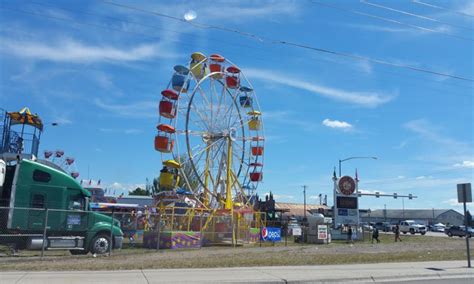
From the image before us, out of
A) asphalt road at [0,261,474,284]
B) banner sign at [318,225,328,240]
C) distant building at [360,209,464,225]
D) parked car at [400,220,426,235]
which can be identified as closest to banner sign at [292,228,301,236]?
banner sign at [318,225,328,240]

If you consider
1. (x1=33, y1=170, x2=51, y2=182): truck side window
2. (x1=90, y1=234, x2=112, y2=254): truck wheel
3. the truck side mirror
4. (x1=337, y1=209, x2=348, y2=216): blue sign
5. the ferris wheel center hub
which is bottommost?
(x1=90, y1=234, x2=112, y2=254): truck wheel

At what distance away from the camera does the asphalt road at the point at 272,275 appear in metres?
11.5

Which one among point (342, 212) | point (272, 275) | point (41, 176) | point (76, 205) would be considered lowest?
point (272, 275)

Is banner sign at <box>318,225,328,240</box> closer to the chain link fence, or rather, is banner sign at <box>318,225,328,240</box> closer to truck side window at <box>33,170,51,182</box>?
the chain link fence

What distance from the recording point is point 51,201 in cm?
1923

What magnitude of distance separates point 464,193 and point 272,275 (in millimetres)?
9194

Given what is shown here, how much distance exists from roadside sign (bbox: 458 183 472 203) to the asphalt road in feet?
9.61

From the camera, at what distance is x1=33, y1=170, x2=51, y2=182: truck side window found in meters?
19.0

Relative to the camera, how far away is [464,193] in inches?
706

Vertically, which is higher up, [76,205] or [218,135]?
[218,135]

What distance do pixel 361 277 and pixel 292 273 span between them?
1.87 metres

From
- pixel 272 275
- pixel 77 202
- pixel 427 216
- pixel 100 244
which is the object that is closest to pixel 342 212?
pixel 100 244

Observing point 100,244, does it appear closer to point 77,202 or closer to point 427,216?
point 77,202

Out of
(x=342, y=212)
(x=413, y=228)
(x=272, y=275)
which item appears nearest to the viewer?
(x=272, y=275)
